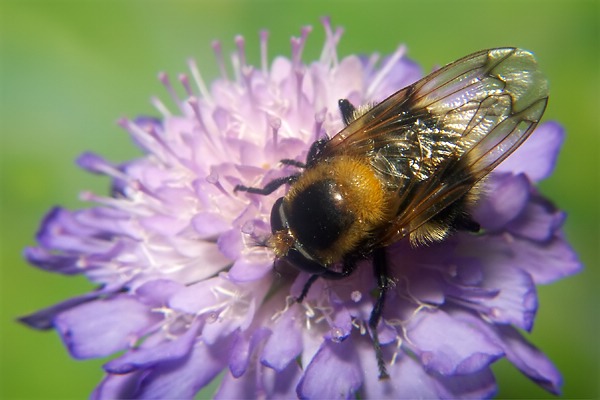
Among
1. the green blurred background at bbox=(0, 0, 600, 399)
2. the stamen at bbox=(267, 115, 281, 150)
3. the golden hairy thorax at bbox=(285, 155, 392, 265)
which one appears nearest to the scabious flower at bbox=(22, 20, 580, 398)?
the stamen at bbox=(267, 115, 281, 150)

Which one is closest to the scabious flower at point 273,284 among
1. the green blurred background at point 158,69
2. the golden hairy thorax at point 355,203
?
the golden hairy thorax at point 355,203

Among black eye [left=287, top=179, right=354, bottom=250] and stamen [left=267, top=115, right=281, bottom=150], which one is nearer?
black eye [left=287, top=179, right=354, bottom=250]

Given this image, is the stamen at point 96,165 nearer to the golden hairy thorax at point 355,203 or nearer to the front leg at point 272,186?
the front leg at point 272,186

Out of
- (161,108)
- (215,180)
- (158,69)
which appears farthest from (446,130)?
(158,69)

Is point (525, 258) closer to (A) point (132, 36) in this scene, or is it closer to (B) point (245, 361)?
(B) point (245, 361)

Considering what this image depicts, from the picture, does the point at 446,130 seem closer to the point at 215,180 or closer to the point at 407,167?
the point at 407,167

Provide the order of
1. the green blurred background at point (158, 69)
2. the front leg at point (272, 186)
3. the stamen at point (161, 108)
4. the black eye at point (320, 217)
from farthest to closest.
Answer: the green blurred background at point (158, 69) < the stamen at point (161, 108) < the front leg at point (272, 186) < the black eye at point (320, 217)

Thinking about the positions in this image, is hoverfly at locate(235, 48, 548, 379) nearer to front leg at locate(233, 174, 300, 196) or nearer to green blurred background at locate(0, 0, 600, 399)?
front leg at locate(233, 174, 300, 196)
